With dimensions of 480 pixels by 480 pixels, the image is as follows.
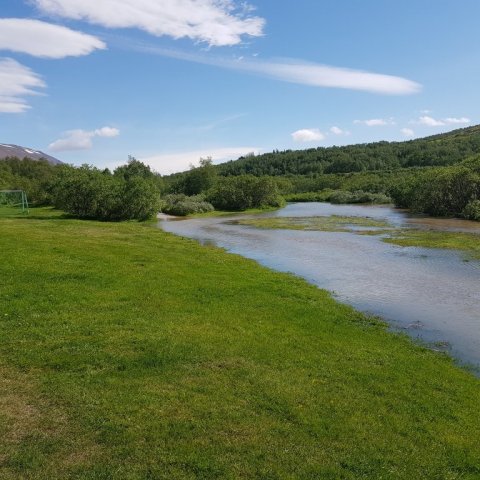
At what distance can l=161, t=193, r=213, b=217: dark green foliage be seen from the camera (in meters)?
90.4

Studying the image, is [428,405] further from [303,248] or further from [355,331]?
[303,248]

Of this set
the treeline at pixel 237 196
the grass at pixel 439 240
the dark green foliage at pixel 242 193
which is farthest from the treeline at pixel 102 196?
the grass at pixel 439 240

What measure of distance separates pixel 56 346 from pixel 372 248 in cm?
3112

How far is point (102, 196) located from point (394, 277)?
1811 inches

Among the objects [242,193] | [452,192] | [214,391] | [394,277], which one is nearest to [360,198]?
[242,193]

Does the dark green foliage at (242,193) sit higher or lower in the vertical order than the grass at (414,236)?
higher

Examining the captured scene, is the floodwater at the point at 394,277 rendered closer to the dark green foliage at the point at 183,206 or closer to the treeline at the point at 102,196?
the treeline at the point at 102,196

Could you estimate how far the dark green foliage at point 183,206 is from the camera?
90.4m

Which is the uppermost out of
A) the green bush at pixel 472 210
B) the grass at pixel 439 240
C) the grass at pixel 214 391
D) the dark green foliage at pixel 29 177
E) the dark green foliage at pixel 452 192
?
the dark green foliage at pixel 29 177

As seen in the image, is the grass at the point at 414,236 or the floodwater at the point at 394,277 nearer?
the floodwater at the point at 394,277

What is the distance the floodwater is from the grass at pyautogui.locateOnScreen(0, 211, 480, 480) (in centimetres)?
Result: 216

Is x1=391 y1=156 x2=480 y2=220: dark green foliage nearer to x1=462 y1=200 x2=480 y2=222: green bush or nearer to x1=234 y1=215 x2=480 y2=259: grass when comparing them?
x1=462 y1=200 x2=480 y2=222: green bush

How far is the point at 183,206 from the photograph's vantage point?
90.4 meters

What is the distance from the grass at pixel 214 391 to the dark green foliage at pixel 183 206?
2793 inches
